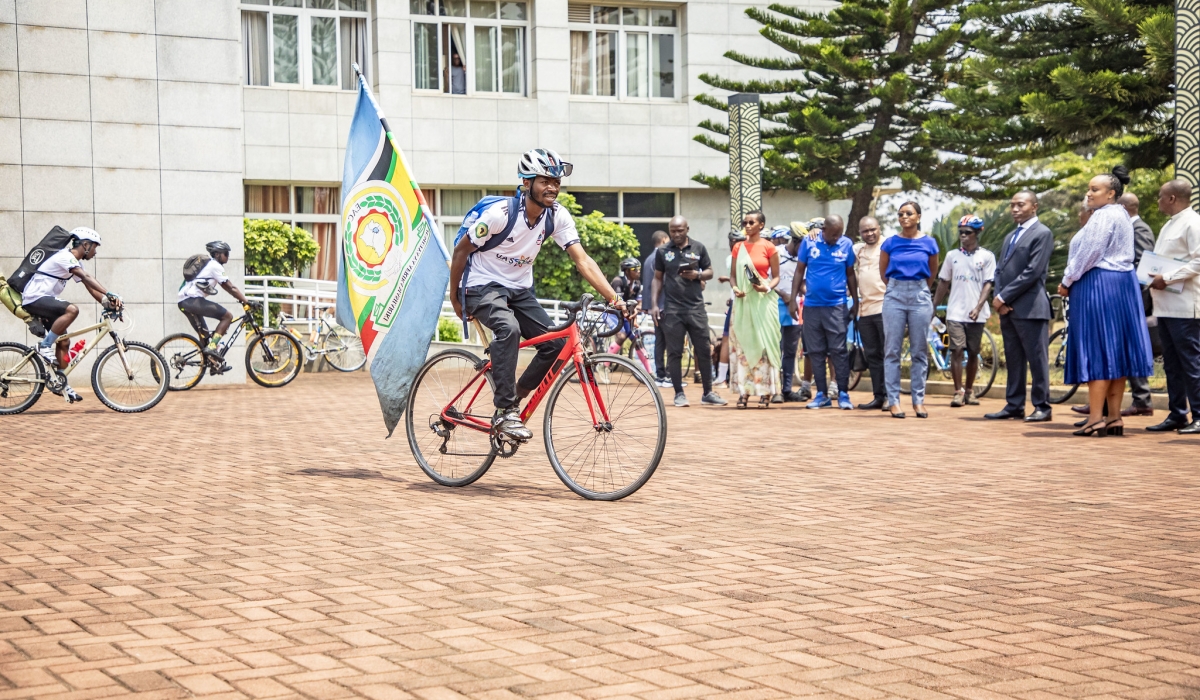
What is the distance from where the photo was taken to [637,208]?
3331 cm

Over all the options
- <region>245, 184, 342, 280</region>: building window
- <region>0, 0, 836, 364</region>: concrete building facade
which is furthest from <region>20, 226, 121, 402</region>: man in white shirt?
<region>245, 184, 342, 280</region>: building window

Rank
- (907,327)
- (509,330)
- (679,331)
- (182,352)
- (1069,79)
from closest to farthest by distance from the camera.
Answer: (509,330)
(907,327)
(679,331)
(182,352)
(1069,79)

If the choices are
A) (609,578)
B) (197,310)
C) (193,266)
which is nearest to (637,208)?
(193,266)

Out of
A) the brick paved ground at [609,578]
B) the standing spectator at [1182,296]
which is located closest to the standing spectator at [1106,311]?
the standing spectator at [1182,296]

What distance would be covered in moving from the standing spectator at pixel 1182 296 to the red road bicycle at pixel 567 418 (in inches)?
211

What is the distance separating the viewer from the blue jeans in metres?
12.6

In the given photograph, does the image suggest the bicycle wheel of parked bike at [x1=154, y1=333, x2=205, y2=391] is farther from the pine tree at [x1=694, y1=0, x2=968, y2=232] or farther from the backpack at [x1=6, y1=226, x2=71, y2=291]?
the pine tree at [x1=694, y1=0, x2=968, y2=232]

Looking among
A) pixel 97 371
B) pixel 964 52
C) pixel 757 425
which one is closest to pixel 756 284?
pixel 757 425

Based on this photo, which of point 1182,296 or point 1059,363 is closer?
point 1182,296

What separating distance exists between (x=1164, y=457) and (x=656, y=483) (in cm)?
370

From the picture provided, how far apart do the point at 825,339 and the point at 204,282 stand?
7.94 m

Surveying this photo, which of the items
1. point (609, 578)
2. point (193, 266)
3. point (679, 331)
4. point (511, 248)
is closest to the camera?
point (609, 578)

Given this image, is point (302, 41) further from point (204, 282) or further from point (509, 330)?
point (509, 330)

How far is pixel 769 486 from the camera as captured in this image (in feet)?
26.2
